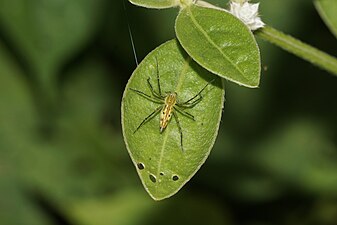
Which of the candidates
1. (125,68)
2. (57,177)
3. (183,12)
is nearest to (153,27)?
(125,68)

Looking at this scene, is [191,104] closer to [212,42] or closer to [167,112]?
[167,112]

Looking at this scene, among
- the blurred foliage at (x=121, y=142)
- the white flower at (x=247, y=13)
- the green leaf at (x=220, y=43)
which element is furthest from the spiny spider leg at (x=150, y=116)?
the blurred foliage at (x=121, y=142)

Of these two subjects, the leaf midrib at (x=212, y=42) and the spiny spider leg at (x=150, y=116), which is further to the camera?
the spiny spider leg at (x=150, y=116)

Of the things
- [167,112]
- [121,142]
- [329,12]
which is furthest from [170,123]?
[121,142]

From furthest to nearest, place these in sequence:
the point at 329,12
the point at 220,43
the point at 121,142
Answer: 1. the point at 121,142
2. the point at 329,12
3. the point at 220,43

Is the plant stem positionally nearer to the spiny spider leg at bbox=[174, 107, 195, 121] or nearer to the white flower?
the white flower

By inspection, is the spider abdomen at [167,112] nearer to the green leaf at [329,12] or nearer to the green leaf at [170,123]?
the green leaf at [170,123]
